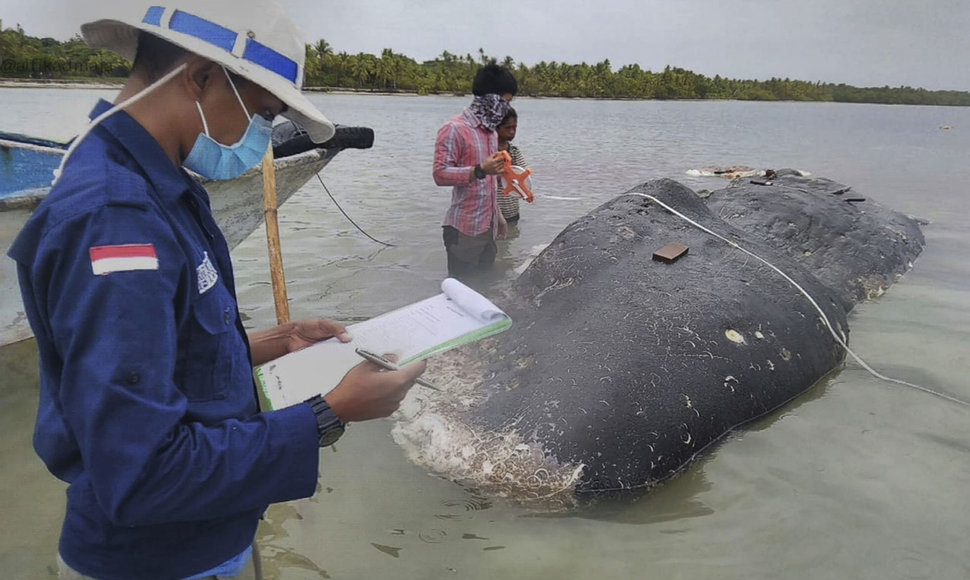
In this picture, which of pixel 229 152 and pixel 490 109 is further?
pixel 490 109

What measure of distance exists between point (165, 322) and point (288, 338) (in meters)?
0.78

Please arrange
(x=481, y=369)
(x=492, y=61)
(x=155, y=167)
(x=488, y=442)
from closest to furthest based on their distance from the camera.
Answer: (x=155, y=167) → (x=488, y=442) → (x=481, y=369) → (x=492, y=61)

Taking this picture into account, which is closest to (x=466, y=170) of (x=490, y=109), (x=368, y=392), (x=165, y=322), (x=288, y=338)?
(x=490, y=109)

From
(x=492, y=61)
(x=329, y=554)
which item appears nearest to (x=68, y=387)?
(x=329, y=554)

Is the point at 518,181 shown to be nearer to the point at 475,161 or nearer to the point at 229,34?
the point at 475,161

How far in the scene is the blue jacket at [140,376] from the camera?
1.17 m

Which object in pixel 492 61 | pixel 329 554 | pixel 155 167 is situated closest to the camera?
pixel 155 167

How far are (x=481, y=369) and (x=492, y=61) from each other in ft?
10.0

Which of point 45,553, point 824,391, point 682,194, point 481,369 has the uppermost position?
point 682,194

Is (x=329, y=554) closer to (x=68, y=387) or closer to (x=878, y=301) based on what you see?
(x=68, y=387)

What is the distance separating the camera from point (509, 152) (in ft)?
26.9

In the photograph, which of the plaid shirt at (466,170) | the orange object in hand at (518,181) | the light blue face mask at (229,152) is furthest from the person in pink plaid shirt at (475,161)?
the light blue face mask at (229,152)

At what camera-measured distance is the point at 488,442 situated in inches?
132

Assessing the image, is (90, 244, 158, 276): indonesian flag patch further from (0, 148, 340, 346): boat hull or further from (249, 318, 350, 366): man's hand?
(0, 148, 340, 346): boat hull
